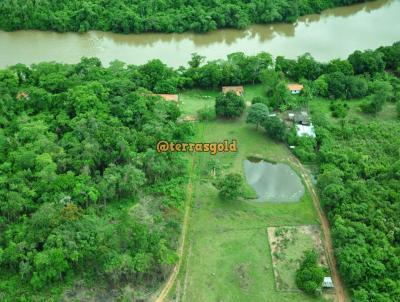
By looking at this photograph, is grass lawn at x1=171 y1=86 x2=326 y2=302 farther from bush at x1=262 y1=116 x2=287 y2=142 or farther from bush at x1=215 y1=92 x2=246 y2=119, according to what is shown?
bush at x1=215 y1=92 x2=246 y2=119

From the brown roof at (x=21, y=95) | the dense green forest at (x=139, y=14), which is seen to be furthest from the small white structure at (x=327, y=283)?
the dense green forest at (x=139, y=14)

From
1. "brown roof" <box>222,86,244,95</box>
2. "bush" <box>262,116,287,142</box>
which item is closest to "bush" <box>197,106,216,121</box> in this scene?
"brown roof" <box>222,86,244,95</box>

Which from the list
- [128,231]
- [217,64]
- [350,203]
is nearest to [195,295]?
[128,231]

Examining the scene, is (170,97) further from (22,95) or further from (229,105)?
(22,95)

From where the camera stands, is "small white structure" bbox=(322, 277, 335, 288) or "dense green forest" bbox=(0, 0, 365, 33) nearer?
"small white structure" bbox=(322, 277, 335, 288)

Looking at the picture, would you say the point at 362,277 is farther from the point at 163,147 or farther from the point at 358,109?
the point at 358,109

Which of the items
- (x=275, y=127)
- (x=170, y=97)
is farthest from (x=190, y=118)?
(x=275, y=127)
